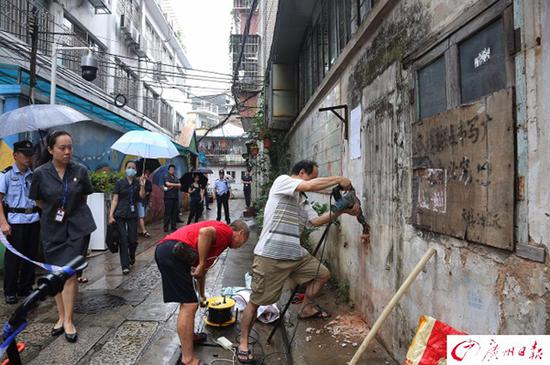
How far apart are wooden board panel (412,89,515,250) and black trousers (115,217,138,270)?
210 inches

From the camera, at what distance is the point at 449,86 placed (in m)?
2.75

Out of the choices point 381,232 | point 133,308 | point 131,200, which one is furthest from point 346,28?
point 133,308

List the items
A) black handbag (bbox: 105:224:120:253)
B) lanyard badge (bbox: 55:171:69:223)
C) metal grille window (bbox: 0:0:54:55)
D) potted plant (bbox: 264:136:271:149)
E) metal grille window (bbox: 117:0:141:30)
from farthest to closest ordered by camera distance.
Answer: metal grille window (bbox: 117:0:141:30), potted plant (bbox: 264:136:271:149), metal grille window (bbox: 0:0:54:55), black handbag (bbox: 105:224:120:253), lanyard badge (bbox: 55:171:69:223)

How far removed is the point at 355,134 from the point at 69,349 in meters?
3.97

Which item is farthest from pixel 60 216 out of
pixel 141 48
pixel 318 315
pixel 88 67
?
pixel 141 48

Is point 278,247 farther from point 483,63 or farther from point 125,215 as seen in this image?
point 125,215

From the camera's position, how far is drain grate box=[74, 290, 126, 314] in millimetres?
5113

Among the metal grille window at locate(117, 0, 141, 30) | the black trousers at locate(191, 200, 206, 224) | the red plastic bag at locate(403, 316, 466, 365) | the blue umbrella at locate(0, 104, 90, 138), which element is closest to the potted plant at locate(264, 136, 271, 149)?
the black trousers at locate(191, 200, 206, 224)

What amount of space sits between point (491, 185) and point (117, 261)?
7.31 m

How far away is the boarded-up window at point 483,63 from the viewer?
2.22 meters

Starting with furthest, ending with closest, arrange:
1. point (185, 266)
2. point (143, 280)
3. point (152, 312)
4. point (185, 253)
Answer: point (143, 280)
point (152, 312)
point (185, 266)
point (185, 253)

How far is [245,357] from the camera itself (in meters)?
3.74

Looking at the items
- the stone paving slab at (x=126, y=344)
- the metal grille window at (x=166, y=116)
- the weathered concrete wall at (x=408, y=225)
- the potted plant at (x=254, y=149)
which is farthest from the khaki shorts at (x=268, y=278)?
the metal grille window at (x=166, y=116)

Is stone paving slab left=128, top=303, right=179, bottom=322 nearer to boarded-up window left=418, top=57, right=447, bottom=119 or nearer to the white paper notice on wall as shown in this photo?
the white paper notice on wall
